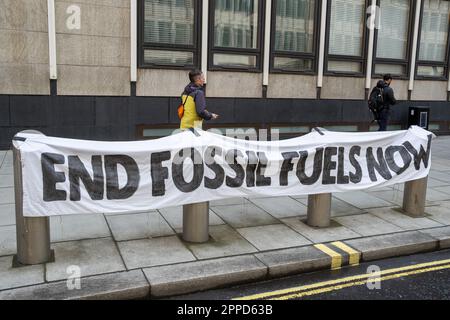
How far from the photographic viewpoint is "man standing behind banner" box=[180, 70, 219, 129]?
24.2 ft

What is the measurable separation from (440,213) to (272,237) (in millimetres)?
2965

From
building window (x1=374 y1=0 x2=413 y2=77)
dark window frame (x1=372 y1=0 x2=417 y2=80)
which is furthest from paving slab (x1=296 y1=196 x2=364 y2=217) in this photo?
building window (x1=374 y1=0 x2=413 y2=77)

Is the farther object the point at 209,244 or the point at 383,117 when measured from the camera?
the point at 383,117

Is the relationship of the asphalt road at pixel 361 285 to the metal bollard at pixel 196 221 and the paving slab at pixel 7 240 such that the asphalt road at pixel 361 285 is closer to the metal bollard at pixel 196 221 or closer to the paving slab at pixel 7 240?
the metal bollard at pixel 196 221

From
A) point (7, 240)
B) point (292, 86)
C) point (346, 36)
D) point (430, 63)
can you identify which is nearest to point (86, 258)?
point (7, 240)

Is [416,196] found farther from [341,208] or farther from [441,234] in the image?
[341,208]

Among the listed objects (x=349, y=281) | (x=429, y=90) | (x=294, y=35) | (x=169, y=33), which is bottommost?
(x=349, y=281)

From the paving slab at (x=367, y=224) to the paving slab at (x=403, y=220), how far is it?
13 cm

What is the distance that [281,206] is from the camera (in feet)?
22.9

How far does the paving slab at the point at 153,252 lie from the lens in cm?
470

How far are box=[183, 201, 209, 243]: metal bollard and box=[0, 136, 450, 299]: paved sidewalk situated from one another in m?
0.13

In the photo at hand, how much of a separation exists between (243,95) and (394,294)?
855 cm

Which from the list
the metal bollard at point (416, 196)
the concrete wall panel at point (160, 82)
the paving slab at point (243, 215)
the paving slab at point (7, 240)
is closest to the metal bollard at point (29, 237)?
the paving slab at point (7, 240)
